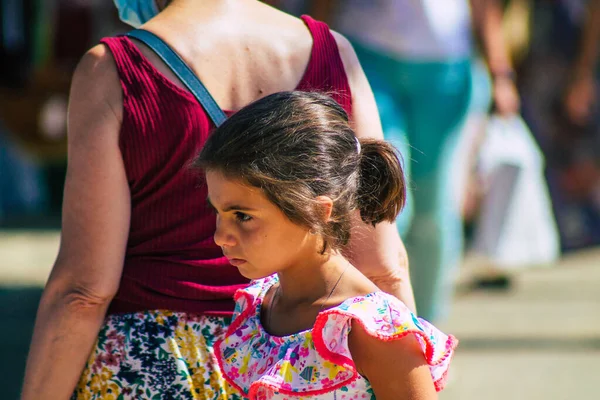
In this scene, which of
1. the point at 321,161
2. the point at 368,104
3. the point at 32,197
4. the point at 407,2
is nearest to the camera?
the point at 321,161

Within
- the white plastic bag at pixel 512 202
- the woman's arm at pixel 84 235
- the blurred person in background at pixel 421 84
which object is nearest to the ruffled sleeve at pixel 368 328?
the woman's arm at pixel 84 235

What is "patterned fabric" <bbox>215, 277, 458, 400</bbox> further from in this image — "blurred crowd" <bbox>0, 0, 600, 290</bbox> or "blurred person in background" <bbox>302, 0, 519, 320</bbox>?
"blurred person in background" <bbox>302, 0, 519, 320</bbox>

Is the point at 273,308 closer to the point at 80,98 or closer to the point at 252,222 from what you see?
the point at 252,222

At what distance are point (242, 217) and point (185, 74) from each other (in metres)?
0.32

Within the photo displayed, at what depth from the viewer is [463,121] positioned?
159 inches

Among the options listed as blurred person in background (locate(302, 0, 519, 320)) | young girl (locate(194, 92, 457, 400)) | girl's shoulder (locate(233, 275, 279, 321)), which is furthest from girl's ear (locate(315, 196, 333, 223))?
blurred person in background (locate(302, 0, 519, 320))

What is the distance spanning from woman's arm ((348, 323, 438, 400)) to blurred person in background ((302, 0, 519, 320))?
2015 millimetres

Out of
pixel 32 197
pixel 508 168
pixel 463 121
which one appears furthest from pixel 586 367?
pixel 32 197

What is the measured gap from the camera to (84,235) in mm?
1880

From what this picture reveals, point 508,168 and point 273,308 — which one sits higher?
point 273,308

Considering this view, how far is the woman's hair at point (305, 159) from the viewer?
5.61ft

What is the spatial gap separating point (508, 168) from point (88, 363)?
123 inches

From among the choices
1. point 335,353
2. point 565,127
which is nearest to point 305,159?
point 335,353

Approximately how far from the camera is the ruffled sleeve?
1.63 metres
